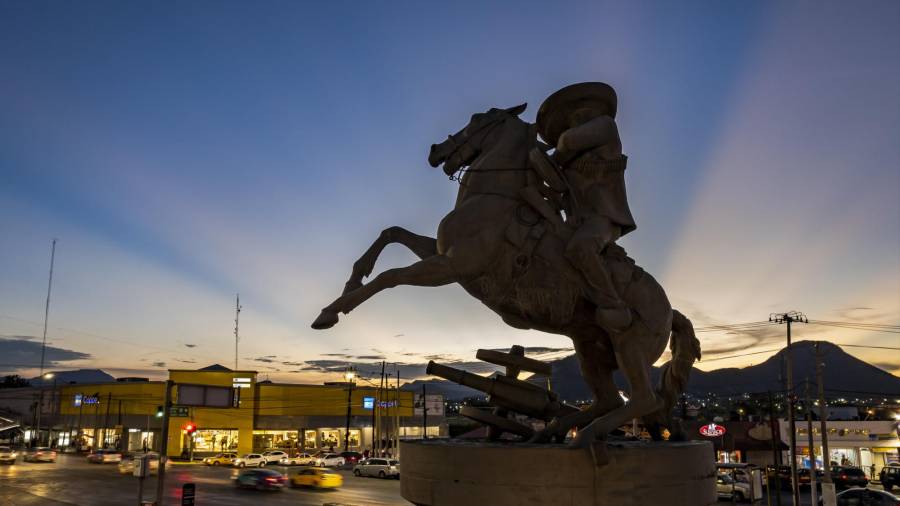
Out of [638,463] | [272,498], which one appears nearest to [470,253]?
[638,463]

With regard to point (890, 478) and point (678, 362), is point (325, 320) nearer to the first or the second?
point (678, 362)

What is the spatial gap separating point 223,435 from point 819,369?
4375 centimetres

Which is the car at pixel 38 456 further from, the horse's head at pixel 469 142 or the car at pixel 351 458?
the horse's head at pixel 469 142

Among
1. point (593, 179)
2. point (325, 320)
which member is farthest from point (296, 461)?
point (593, 179)

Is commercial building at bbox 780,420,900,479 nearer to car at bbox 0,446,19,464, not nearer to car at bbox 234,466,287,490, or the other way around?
car at bbox 234,466,287,490

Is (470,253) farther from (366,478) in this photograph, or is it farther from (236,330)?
(236,330)

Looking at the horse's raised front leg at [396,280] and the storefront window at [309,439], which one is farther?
the storefront window at [309,439]

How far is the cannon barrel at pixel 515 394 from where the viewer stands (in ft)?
20.0

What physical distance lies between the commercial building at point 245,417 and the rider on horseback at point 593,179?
140 feet

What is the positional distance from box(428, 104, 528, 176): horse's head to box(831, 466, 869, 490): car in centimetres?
3089

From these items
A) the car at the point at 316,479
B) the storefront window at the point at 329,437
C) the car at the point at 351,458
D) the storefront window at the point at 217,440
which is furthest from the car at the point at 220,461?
the car at the point at 316,479

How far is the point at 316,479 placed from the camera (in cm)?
2706

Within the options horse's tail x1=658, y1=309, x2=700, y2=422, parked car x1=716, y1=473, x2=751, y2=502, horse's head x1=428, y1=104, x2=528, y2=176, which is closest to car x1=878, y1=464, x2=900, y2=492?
parked car x1=716, y1=473, x2=751, y2=502

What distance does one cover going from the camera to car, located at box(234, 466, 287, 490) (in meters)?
26.2
